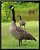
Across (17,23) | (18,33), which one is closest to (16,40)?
(18,33)

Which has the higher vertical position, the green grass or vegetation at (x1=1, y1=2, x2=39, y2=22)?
vegetation at (x1=1, y1=2, x2=39, y2=22)

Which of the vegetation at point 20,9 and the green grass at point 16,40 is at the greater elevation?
the vegetation at point 20,9

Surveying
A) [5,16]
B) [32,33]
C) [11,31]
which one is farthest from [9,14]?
[32,33]

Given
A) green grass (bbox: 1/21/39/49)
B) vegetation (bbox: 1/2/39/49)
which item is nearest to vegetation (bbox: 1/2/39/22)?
vegetation (bbox: 1/2/39/49)

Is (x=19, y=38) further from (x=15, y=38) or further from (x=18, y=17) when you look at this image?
(x=18, y=17)

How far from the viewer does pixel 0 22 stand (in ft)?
12.5

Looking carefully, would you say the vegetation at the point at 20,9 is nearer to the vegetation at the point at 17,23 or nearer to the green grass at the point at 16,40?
the vegetation at the point at 17,23

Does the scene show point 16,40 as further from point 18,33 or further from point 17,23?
point 17,23

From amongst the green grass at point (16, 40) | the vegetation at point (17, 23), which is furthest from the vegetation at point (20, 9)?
the green grass at point (16, 40)

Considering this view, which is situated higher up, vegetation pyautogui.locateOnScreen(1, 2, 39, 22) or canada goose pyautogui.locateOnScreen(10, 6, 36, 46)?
vegetation pyautogui.locateOnScreen(1, 2, 39, 22)

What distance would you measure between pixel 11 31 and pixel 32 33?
1.36 ft

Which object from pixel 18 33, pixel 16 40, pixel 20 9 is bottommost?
pixel 16 40

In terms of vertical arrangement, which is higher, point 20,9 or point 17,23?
point 20,9

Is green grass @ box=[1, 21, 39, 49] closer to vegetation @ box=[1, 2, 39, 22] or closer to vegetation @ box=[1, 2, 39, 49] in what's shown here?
vegetation @ box=[1, 2, 39, 49]
